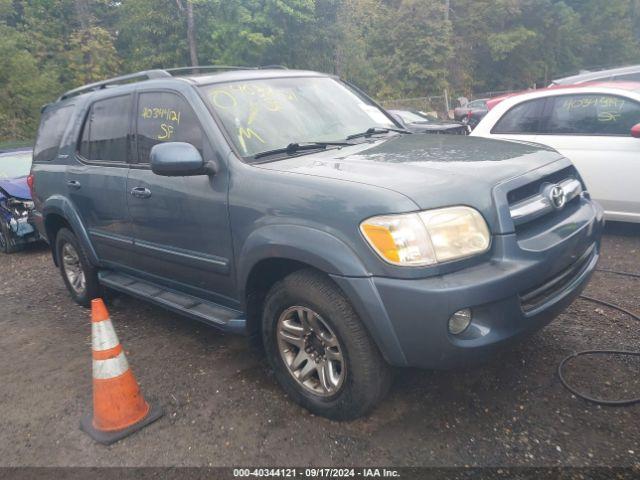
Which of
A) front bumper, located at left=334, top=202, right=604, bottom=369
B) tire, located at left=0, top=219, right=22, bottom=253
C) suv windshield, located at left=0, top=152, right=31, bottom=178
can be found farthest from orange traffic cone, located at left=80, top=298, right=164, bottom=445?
suv windshield, located at left=0, top=152, right=31, bottom=178

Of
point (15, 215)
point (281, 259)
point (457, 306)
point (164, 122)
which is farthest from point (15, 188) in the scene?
point (457, 306)

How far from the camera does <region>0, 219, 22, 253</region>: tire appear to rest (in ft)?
24.7

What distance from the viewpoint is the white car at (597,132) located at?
17.5 feet

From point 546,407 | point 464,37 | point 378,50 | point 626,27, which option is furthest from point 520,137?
point 626,27

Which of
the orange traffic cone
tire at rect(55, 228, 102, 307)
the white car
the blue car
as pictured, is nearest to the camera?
the orange traffic cone

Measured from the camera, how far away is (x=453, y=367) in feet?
8.17

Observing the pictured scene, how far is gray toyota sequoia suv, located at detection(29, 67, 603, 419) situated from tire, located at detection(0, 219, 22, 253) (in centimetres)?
396

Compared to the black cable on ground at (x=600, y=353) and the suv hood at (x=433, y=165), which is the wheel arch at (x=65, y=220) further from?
the black cable on ground at (x=600, y=353)

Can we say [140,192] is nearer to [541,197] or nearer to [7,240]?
[541,197]

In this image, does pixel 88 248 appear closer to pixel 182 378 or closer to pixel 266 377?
pixel 182 378

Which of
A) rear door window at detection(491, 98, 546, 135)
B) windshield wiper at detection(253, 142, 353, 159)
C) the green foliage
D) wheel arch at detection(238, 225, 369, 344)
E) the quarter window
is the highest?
the green foliage

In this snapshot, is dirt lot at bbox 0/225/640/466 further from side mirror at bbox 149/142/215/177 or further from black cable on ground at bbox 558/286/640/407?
side mirror at bbox 149/142/215/177

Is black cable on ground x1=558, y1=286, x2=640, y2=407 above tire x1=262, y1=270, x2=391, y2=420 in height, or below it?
below

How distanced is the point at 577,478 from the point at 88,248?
3.94m
